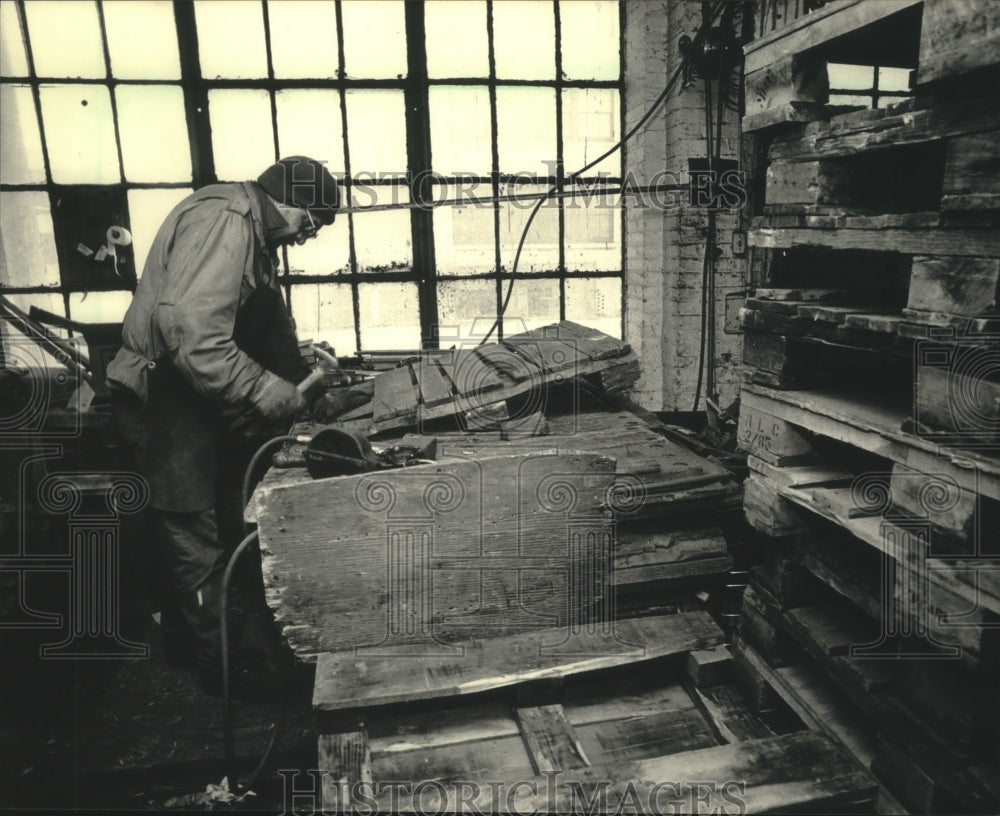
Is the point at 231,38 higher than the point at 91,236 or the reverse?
higher

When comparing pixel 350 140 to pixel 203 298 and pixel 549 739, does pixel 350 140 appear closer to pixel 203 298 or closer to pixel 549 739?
pixel 203 298

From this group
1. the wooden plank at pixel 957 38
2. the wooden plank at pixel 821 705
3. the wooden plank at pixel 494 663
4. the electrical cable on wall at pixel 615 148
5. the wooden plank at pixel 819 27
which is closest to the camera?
the wooden plank at pixel 957 38

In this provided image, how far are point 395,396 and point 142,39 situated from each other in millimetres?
2820

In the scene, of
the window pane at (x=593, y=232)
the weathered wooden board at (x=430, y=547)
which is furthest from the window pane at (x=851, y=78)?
the weathered wooden board at (x=430, y=547)

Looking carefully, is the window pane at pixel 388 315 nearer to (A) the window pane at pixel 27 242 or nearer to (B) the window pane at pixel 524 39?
(B) the window pane at pixel 524 39

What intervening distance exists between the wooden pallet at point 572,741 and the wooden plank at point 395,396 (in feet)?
3.68

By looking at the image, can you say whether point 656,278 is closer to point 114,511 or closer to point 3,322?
point 114,511

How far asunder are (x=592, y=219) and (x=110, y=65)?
120 inches

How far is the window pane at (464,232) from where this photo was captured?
4.43 meters

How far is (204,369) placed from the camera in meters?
2.70

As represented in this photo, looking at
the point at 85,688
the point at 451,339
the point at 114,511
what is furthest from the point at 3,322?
the point at 451,339

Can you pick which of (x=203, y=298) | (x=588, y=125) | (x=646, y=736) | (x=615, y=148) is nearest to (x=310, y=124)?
(x=588, y=125)

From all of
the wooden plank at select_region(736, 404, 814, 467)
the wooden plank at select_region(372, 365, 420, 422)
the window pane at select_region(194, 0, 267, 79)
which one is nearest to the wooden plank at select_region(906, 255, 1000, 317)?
the wooden plank at select_region(736, 404, 814, 467)

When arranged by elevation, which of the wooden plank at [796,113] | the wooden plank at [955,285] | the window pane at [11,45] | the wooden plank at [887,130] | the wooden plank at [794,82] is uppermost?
the window pane at [11,45]
